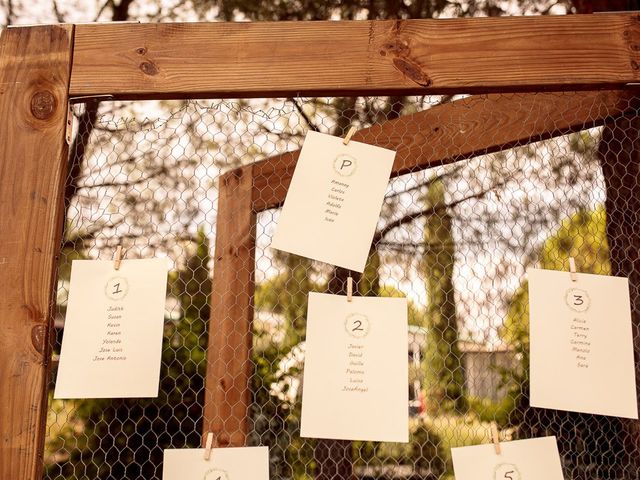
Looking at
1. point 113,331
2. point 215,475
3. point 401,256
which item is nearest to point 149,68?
point 113,331

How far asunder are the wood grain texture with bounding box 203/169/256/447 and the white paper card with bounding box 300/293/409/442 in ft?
0.84

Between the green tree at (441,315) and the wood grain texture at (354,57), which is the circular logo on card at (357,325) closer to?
the wood grain texture at (354,57)

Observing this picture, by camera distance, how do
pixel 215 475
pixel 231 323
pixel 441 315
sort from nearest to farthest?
pixel 215 475 → pixel 231 323 → pixel 441 315

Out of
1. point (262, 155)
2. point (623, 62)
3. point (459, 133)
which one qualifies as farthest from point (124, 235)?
point (623, 62)

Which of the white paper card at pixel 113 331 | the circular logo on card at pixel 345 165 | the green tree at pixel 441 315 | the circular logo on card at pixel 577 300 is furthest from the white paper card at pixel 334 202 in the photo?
the green tree at pixel 441 315

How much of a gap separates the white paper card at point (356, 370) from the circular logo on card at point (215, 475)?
13 centimetres

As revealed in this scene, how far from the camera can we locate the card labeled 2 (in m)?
0.90

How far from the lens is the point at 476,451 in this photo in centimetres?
90

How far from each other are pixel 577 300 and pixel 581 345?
0.07m

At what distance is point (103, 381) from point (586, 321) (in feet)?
2.30

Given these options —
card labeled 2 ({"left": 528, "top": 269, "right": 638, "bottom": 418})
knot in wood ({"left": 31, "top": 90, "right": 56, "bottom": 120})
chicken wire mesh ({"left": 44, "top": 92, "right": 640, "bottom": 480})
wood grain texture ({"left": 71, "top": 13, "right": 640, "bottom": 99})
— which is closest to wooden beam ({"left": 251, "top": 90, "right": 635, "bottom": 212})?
chicken wire mesh ({"left": 44, "top": 92, "right": 640, "bottom": 480})

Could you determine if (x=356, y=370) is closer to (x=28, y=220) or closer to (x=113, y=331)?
(x=113, y=331)

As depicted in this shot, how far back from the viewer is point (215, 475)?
873mm

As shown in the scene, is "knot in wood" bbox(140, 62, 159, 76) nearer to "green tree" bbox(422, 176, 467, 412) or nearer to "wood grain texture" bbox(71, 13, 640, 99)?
"wood grain texture" bbox(71, 13, 640, 99)
